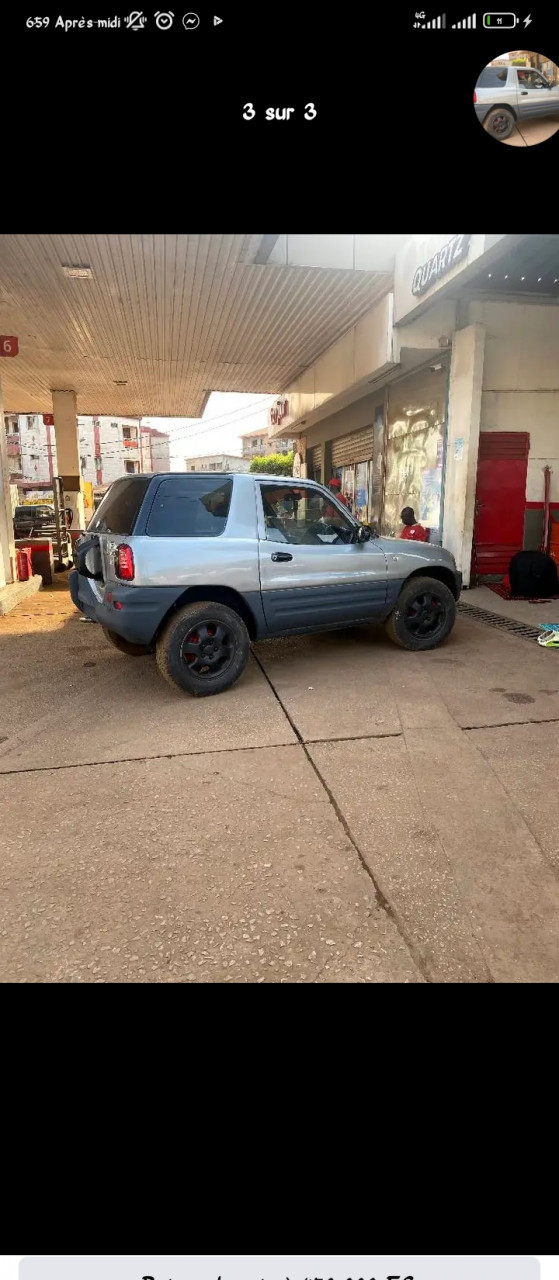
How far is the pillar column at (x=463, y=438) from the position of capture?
917 cm

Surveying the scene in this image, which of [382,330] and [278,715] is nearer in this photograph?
[278,715]

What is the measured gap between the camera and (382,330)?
9.91 meters

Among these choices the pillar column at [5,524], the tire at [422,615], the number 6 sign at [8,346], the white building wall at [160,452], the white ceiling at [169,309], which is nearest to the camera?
the tire at [422,615]

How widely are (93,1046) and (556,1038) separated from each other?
1212 millimetres

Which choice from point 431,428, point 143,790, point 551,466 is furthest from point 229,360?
point 143,790

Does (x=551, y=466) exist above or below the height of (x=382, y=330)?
below

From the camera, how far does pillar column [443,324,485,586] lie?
917 cm

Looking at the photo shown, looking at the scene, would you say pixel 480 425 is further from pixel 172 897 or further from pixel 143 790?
pixel 172 897
